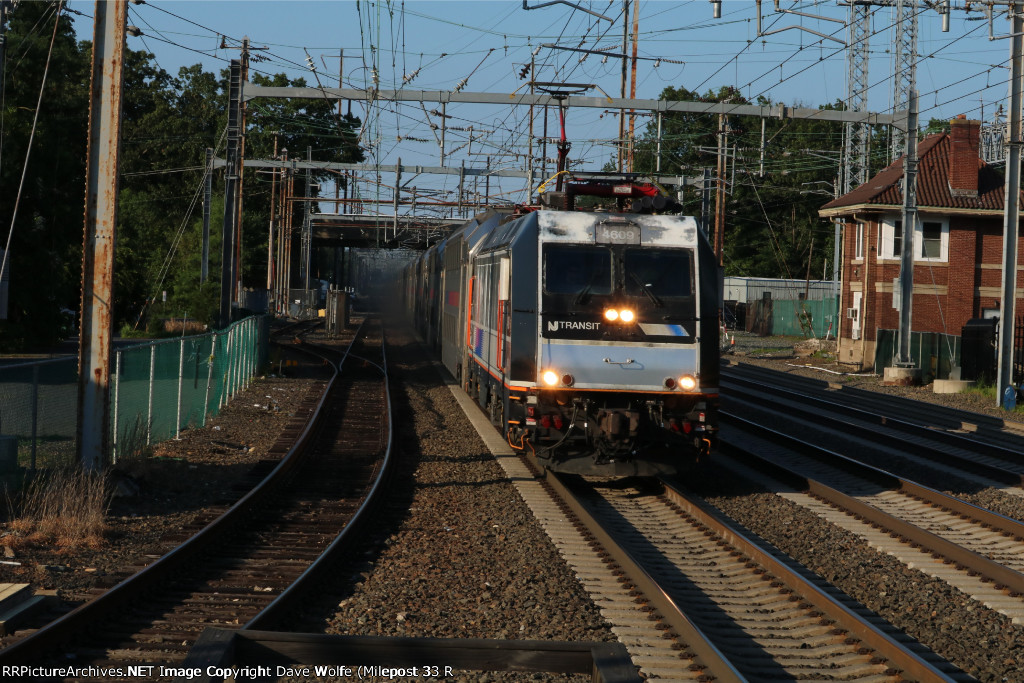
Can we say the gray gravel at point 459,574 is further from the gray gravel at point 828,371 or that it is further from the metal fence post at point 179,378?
the gray gravel at point 828,371

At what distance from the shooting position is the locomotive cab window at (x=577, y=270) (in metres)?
11.8

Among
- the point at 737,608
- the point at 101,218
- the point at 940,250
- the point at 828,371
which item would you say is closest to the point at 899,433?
the point at 737,608

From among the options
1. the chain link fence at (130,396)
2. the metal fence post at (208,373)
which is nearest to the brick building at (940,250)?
the chain link fence at (130,396)

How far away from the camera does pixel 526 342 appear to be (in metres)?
11.7

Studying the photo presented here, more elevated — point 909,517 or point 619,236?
point 619,236

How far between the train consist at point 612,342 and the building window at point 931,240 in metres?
28.7

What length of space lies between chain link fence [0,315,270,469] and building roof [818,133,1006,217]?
25.2 m

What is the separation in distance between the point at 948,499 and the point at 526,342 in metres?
4.92

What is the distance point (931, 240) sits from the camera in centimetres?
3788

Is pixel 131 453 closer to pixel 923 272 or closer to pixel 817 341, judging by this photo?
pixel 923 272

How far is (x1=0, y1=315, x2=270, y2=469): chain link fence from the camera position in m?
10.7

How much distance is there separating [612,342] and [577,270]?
949 mm

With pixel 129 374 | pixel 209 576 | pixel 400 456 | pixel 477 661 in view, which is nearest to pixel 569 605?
pixel 477 661

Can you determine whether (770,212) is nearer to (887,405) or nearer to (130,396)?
(887,405)
